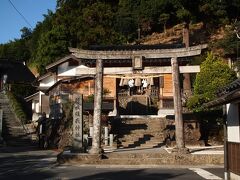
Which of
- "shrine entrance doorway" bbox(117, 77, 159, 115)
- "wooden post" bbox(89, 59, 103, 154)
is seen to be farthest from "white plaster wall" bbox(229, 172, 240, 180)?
"shrine entrance doorway" bbox(117, 77, 159, 115)

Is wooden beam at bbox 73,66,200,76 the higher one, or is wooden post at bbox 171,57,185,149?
wooden beam at bbox 73,66,200,76

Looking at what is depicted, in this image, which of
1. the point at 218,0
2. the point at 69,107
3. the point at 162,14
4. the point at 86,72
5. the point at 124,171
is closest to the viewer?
the point at 124,171

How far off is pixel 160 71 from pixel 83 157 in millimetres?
5795

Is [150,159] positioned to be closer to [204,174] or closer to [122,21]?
[204,174]

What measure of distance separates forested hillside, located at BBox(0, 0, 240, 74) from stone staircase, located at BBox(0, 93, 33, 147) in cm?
1229

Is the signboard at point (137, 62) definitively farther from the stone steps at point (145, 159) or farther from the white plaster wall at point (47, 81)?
the white plaster wall at point (47, 81)

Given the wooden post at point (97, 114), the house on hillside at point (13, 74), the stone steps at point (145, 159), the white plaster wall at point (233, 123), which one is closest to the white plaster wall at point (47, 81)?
the house on hillside at point (13, 74)

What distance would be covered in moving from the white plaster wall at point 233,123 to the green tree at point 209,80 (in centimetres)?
1342

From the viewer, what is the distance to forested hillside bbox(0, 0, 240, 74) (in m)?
47.6

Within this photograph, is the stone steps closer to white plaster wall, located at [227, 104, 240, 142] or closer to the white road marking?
the white road marking

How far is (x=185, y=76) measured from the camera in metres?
36.1

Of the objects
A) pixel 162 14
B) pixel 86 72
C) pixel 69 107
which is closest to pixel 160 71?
pixel 86 72

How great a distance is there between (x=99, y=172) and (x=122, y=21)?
46.6 meters

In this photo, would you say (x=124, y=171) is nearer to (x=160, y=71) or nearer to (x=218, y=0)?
(x=160, y=71)
